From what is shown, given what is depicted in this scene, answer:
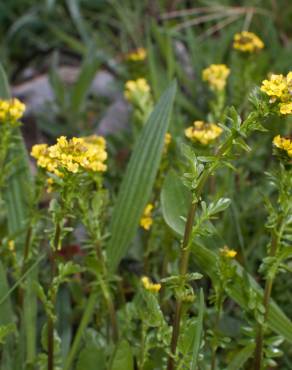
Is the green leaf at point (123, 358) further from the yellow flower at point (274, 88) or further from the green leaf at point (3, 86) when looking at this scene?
the green leaf at point (3, 86)

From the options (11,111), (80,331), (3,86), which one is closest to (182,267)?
(80,331)

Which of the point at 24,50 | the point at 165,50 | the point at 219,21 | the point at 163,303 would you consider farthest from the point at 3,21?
the point at 163,303

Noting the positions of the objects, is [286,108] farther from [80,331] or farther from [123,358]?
[80,331]

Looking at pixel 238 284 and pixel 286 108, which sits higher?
pixel 286 108

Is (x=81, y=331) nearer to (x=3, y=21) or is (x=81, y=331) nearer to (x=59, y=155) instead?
(x=59, y=155)

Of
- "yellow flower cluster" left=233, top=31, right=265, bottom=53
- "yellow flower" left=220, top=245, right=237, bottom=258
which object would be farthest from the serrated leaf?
"yellow flower cluster" left=233, top=31, right=265, bottom=53
